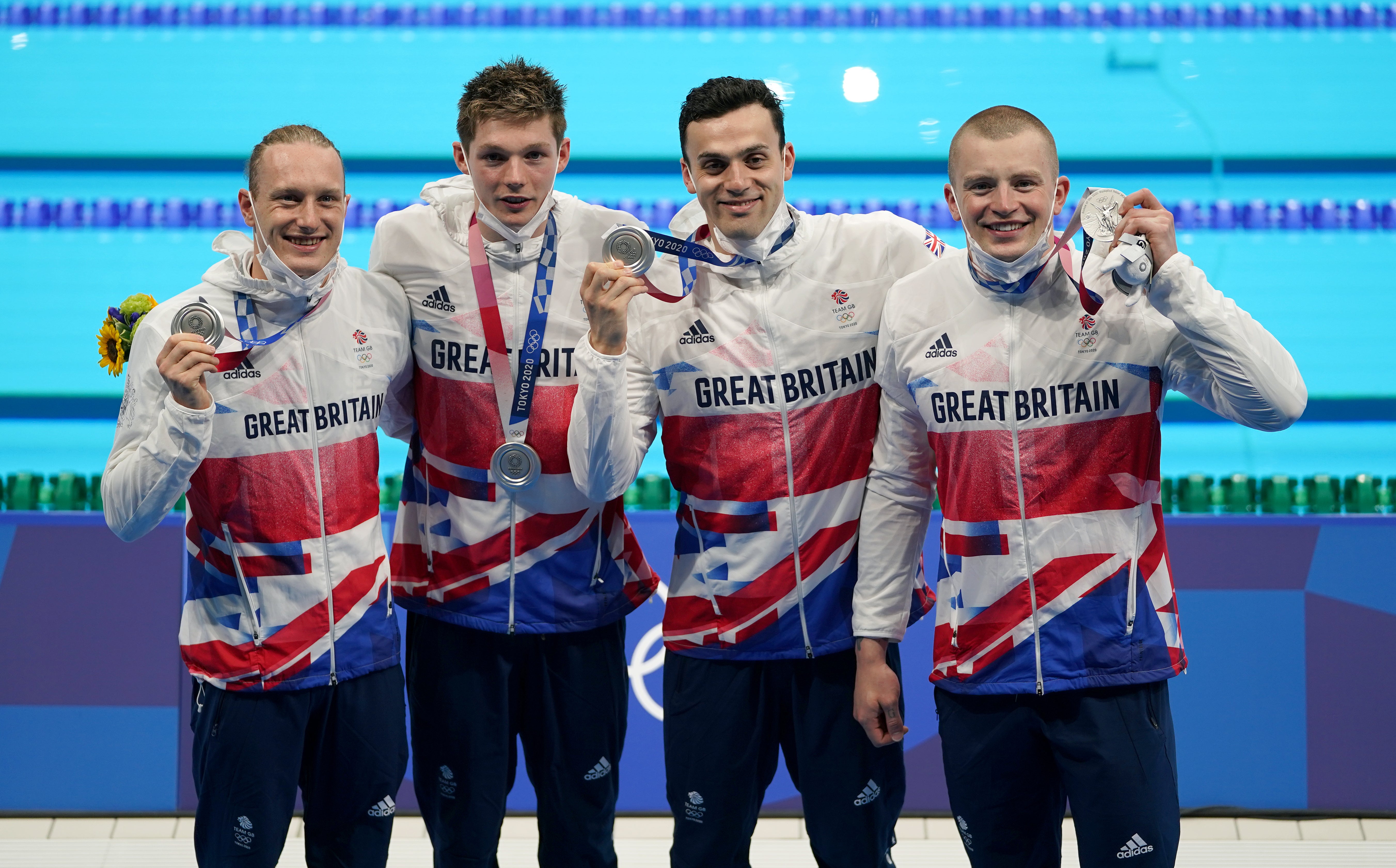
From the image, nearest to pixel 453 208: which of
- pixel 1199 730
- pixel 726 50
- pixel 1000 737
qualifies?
pixel 1000 737

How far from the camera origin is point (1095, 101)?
5973 mm

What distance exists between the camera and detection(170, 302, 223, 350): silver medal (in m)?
2.30

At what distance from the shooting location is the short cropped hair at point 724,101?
2.47 metres

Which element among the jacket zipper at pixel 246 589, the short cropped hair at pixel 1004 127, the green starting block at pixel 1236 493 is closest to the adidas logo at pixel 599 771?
the jacket zipper at pixel 246 589

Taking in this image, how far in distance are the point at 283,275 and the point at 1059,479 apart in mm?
1521

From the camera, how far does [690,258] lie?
8.34ft

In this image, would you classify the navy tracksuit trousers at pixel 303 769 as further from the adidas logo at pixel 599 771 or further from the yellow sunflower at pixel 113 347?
the yellow sunflower at pixel 113 347

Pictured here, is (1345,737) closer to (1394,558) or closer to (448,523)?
(1394,558)

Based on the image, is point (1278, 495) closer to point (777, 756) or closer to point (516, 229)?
point (777, 756)

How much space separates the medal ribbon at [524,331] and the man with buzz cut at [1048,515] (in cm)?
77

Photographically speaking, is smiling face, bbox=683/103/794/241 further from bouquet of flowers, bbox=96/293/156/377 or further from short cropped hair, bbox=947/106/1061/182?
bouquet of flowers, bbox=96/293/156/377

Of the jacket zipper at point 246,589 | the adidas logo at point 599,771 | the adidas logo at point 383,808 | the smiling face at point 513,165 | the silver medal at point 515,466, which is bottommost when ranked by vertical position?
the adidas logo at point 383,808

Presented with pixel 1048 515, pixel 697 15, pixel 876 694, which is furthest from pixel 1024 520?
pixel 697 15

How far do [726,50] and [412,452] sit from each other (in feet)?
13.1
